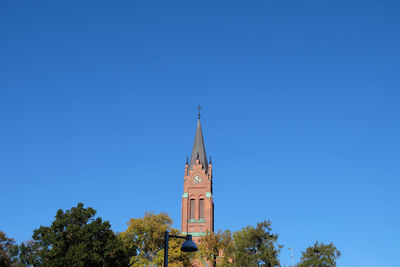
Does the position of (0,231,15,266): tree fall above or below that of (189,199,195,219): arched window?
below

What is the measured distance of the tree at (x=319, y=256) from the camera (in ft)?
159

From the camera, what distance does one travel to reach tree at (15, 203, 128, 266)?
4344cm

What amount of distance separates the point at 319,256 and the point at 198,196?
159 ft

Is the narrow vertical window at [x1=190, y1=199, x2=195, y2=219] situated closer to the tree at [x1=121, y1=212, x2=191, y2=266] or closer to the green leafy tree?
the tree at [x1=121, y1=212, x2=191, y2=266]

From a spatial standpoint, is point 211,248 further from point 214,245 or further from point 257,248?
point 257,248

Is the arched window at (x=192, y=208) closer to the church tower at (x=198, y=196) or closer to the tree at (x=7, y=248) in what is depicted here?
the church tower at (x=198, y=196)

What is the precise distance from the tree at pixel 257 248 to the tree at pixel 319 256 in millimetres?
4761

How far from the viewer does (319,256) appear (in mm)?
49031

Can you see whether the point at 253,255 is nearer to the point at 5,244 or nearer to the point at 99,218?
the point at 99,218

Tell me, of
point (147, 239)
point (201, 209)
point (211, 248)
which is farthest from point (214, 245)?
point (201, 209)

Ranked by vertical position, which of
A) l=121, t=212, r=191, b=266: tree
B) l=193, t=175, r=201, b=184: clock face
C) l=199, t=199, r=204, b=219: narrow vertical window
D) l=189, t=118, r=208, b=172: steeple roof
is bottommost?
l=121, t=212, r=191, b=266: tree

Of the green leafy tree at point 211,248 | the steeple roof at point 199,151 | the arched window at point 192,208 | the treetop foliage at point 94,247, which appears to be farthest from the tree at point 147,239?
the steeple roof at point 199,151

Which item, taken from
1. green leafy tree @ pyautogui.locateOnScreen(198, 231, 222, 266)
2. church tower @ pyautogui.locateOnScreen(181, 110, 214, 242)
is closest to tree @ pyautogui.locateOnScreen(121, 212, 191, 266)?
green leafy tree @ pyautogui.locateOnScreen(198, 231, 222, 266)

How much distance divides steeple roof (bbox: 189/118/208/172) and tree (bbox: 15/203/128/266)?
53.3 m
